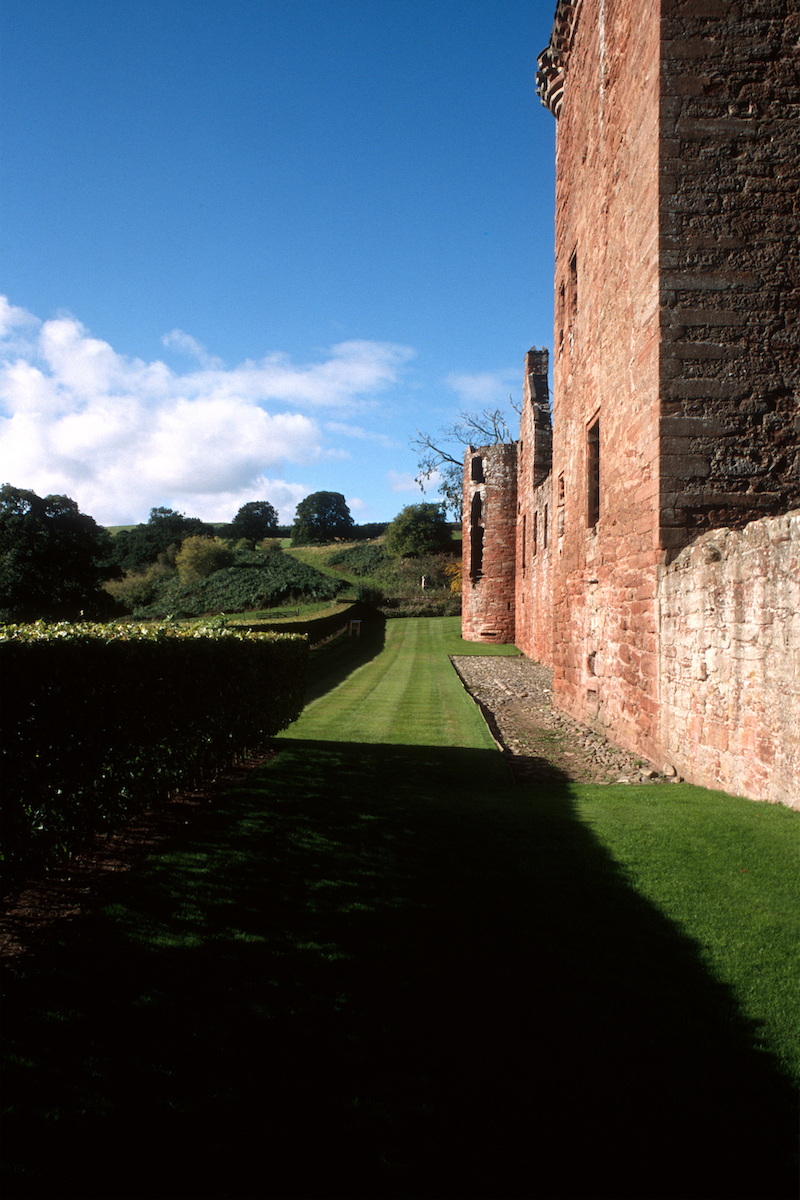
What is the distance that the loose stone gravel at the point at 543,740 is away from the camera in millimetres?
8094

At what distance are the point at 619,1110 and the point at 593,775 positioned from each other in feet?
19.7

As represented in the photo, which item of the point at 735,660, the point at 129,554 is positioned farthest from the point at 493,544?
the point at 129,554

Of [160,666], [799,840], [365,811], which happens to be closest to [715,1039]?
[799,840]

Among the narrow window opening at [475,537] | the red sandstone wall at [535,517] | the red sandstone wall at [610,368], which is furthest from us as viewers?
the narrow window opening at [475,537]

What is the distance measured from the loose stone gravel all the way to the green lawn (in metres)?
2.80

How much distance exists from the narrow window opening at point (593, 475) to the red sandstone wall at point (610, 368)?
7 cm

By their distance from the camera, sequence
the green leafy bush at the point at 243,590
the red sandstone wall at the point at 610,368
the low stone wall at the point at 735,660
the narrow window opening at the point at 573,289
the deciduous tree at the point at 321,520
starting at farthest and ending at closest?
the deciduous tree at the point at 321,520 < the green leafy bush at the point at 243,590 < the narrow window opening at the point at 573,289 < the red sandstone wall at the point at 610,368 < the low stone wall at the point at 735,660

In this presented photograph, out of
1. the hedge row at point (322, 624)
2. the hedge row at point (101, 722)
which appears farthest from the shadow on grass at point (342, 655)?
the hedge row at point (101, 722)

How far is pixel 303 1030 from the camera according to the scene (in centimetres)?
285

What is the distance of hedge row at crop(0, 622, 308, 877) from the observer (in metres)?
3.71

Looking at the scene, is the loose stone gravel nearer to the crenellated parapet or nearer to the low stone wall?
the low stone wall

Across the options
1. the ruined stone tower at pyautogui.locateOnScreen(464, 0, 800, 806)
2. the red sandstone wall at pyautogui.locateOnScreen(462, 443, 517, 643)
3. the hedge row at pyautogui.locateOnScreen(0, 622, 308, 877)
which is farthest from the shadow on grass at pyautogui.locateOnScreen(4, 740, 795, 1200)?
the red sandstone wall at pyautogui.locateOnScreen(462, 443, 517, 643)

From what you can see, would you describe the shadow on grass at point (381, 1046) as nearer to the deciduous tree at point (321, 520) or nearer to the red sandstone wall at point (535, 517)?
the red sandstone wall at point (535, 517)

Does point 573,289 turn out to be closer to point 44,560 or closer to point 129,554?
point 44,560
